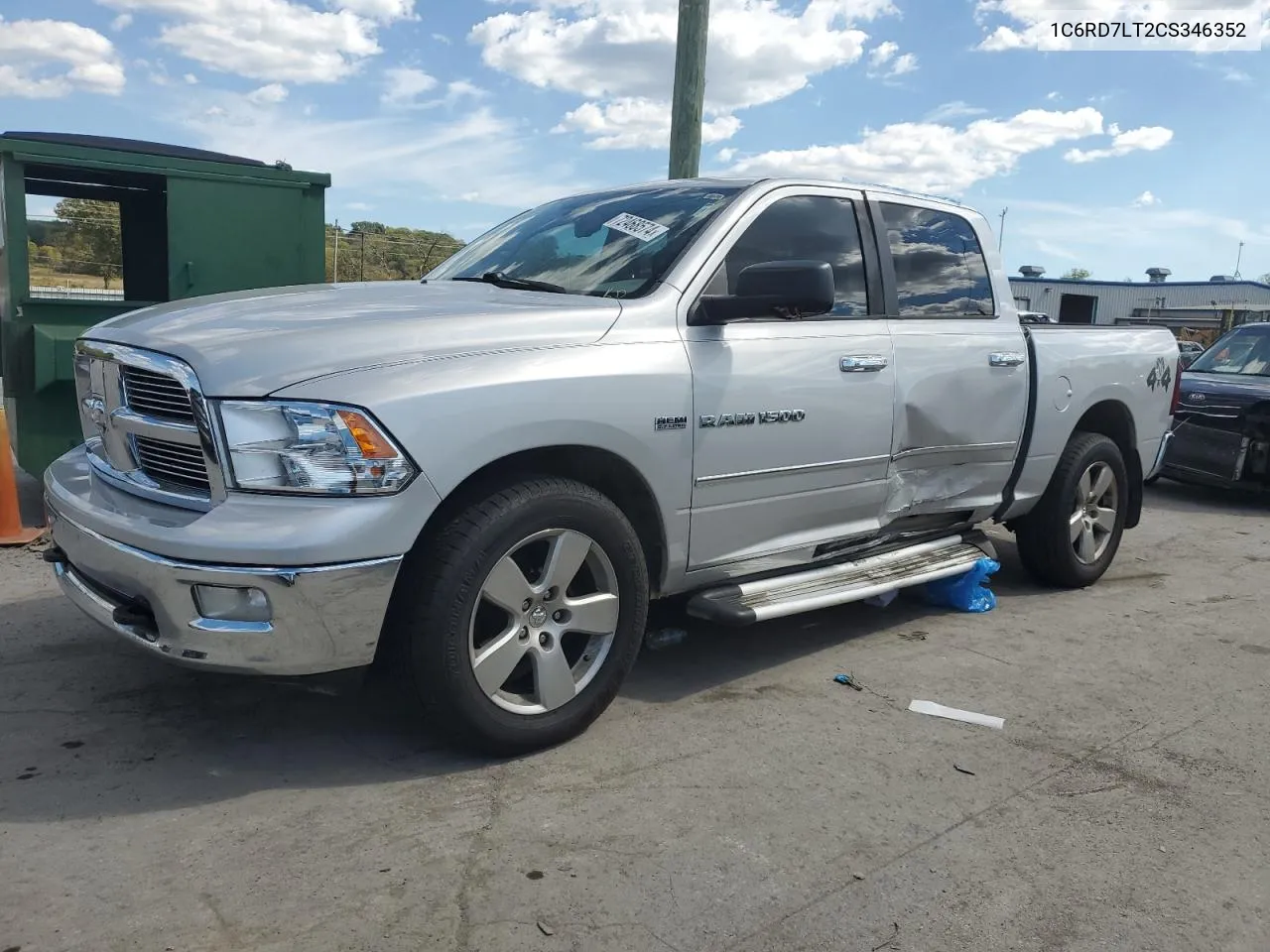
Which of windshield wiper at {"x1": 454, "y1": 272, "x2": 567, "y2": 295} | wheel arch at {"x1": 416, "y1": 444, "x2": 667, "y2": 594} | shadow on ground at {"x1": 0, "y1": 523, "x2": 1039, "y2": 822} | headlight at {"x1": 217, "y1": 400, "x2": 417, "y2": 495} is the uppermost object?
windshield wiper at {"x1": 454, "y1": 272, "x2": 567, "y2": 295}

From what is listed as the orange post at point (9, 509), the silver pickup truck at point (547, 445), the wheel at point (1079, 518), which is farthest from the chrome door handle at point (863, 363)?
the orange post at point (9, 509)

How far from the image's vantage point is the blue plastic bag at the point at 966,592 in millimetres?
5461

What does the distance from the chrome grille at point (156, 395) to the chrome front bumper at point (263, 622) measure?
402 millimetres

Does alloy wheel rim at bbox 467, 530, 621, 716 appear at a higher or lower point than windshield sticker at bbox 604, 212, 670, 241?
lower

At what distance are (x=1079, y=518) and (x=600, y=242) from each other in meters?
3.20

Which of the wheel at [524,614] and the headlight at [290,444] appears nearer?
the headlight at [290,444]

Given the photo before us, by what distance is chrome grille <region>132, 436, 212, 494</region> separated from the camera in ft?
10.1

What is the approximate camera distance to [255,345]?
3041mm

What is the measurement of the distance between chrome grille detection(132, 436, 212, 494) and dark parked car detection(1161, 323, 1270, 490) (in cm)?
788

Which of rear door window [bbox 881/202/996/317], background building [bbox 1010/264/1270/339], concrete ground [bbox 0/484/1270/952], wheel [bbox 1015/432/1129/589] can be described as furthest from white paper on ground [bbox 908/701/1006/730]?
background building [bbox 1010/264/1270/339]

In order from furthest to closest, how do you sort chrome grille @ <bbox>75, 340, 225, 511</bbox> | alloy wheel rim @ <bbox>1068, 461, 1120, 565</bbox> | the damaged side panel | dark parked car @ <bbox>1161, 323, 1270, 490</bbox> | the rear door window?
dark parked car @ <bbox>1161, 323, 1270, 490</bbox> < alloy wheel rim @ <bbox>1068, 461, 1120, 565</bbox> < the rear door window < the damaged side panel < chrome grille @ <bbox>75, 340, 225, 511</bbox>

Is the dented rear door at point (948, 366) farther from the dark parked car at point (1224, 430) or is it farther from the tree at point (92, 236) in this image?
the tree at point (92, 236)

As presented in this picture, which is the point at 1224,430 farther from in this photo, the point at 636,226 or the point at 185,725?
the point at 185,725

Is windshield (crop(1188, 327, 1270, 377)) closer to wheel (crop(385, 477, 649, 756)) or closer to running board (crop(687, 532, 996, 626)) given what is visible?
running board (crop(687, 532, 996, 626))
